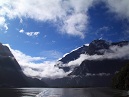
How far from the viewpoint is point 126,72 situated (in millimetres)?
194125

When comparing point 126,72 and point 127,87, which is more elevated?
point 126,72

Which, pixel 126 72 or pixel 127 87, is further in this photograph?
pixel 126 72

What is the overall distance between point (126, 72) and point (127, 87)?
15650mm

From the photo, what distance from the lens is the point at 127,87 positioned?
598 ft
